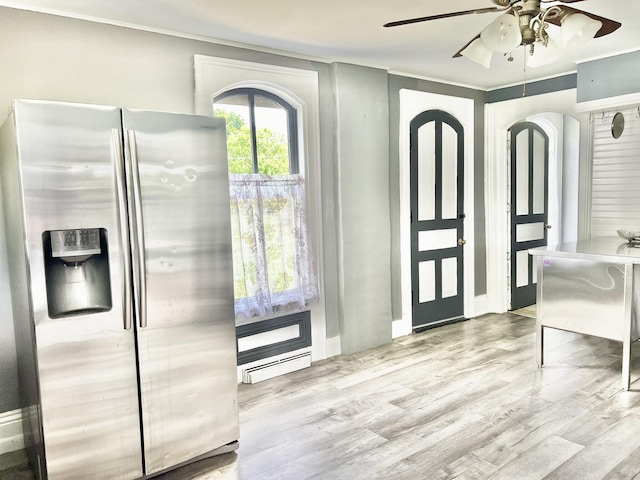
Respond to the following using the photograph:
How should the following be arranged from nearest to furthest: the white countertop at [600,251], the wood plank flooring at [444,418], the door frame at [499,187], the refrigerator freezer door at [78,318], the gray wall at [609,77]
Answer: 1. the refrigerator freezer door at [78,318]
2. the wood plank flooring at [444,418]
3. the white countertop at [600,251]
4. the gray wall at [609,77]
5. the door frame at [499,187]

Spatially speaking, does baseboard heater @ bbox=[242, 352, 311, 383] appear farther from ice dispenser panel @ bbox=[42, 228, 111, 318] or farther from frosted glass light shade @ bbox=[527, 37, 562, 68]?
frosted glass light shade @ bbox=[527, 37, 562, 68]

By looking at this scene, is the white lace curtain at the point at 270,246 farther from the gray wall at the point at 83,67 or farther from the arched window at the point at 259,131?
the gray wall at the point at 83,67

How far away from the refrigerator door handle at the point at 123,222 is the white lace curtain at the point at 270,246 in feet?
3.97

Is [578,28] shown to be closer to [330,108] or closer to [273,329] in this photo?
[330,108]

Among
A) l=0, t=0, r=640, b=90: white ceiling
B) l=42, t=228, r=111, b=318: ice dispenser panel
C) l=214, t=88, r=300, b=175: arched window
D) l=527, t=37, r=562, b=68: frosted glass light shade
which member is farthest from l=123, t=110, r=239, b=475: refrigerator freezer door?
l=527, t=37, r=562, b=68: frosted glass light shade

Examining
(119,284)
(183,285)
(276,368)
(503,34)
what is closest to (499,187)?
(276,368)

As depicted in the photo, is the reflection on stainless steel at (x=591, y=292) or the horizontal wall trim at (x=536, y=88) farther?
the horizontal wall trim at (x=536, y=88)

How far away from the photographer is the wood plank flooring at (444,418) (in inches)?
94.4

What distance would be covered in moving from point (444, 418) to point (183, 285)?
179 centimetres

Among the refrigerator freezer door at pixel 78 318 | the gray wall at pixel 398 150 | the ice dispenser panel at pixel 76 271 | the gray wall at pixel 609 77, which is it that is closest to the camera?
the refrigerator freezer door at pixel 78 318

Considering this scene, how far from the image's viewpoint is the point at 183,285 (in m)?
2.35

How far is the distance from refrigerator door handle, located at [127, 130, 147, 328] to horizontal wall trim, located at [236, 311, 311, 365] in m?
1.33

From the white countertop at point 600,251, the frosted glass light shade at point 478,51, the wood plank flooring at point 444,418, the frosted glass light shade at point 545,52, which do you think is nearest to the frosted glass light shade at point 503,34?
the frosted glass light shade at point 478,51

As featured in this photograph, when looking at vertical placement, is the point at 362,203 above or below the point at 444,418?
above
